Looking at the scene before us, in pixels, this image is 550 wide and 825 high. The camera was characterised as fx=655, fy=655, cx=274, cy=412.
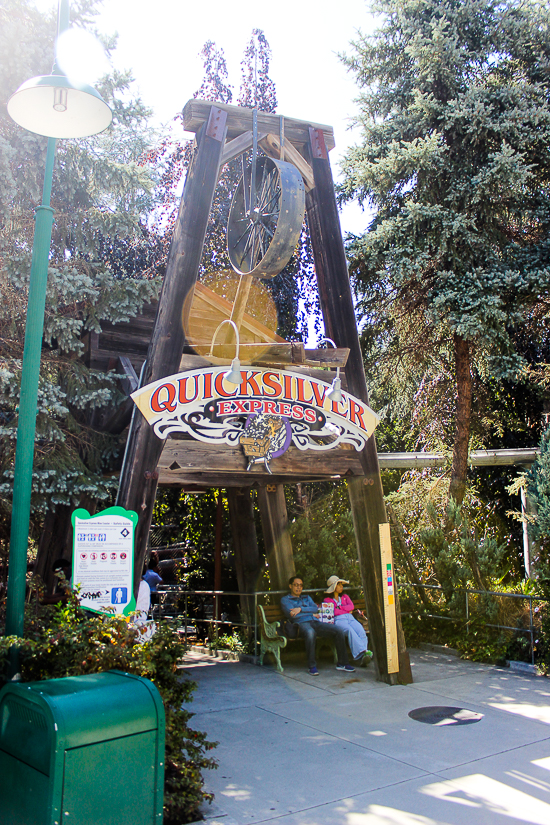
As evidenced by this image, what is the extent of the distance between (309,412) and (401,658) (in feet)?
10.4

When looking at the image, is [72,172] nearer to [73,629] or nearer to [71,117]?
[71,117]

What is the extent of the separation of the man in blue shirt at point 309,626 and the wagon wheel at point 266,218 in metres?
4.53

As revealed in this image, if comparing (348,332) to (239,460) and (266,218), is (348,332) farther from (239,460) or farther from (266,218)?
(239,460)

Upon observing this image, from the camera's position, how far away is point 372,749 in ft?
17.8

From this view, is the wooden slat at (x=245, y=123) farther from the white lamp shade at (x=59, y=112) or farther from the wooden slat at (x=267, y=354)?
the white lamp shade at (x=59, y=112)

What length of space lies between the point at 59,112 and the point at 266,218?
279 centimetres

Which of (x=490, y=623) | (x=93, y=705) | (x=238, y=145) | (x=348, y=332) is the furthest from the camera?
(x=490, y=623)

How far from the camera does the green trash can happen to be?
127 inches

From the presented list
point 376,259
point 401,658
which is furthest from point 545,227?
point 401,658

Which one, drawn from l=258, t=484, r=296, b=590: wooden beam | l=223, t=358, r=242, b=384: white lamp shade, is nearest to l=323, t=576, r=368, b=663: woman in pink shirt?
l=258, t=484, r=296, b=590: wooden beam

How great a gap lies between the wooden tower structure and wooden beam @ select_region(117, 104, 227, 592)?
1cm

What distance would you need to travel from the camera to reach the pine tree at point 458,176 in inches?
433

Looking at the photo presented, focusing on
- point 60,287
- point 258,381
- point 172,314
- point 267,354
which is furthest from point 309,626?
point 60,287

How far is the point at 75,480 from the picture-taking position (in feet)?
27.3
